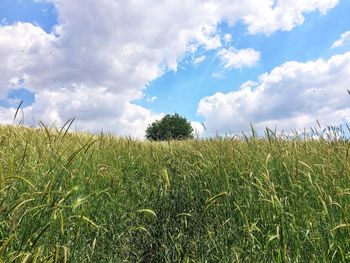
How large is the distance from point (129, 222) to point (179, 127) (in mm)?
43374

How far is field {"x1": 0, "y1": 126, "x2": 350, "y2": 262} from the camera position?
2924 mm

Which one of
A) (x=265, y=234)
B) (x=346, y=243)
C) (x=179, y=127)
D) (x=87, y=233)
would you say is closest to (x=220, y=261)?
(x=265, y=234)

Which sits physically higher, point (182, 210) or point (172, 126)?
point (172, 126)

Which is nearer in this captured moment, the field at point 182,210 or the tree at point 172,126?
the field at point 182,210

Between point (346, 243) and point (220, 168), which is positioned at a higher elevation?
point (220, 168)

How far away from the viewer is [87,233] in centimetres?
379

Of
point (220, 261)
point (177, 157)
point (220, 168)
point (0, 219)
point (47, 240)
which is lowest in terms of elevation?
point (220, 261)

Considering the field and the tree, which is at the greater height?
the tree

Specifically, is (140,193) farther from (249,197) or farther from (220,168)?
(249,197)

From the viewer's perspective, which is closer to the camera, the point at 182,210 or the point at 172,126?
the point at 182,210

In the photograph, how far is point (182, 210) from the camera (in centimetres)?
487

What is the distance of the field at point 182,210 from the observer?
292cm

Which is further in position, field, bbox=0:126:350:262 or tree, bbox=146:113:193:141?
tree, bbox=146:113:193:141

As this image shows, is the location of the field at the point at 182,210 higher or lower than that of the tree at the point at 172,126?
lower
